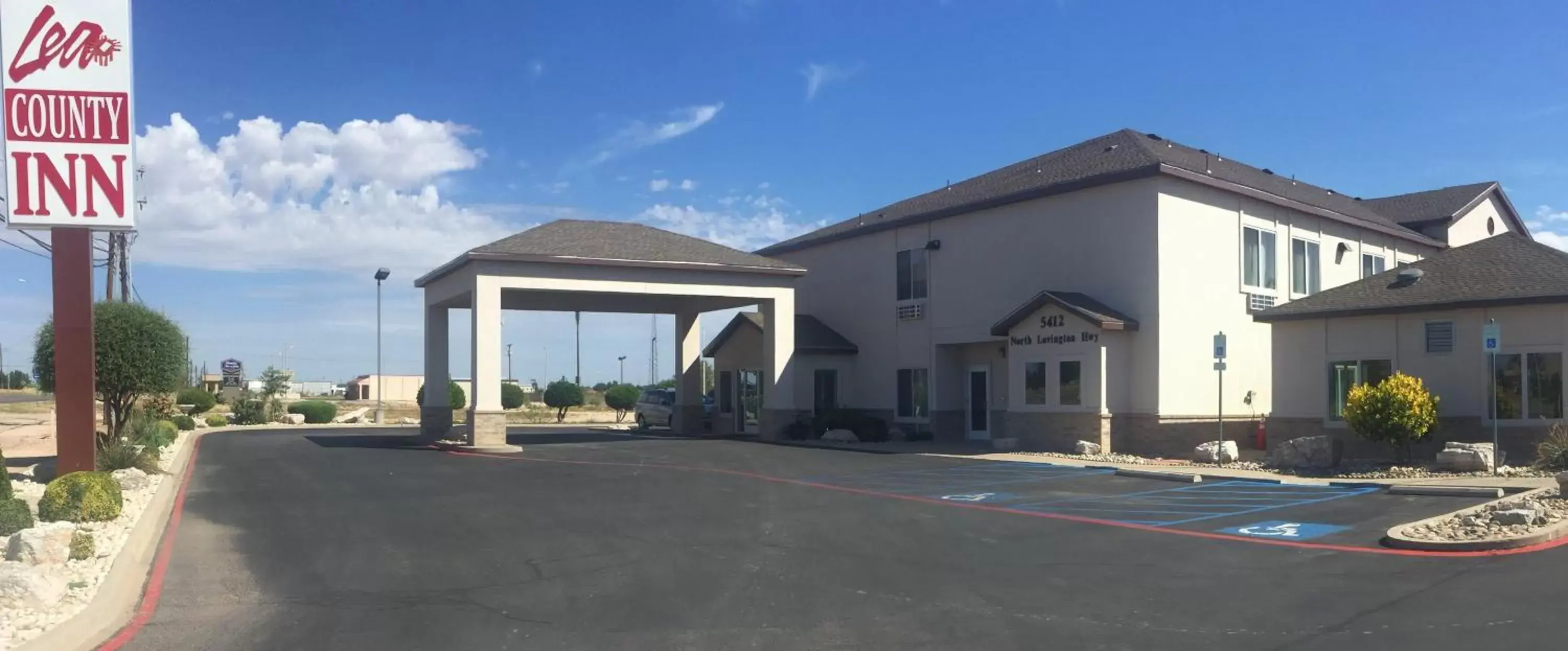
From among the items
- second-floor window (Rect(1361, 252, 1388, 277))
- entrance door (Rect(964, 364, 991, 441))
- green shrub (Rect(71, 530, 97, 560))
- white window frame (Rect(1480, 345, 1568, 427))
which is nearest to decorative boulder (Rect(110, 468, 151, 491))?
green shrub (Rect(71, 530, 97, 560))

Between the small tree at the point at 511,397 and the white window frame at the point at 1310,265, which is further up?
the white window frame at the point at 1310,265

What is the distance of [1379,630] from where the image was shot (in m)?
8.57

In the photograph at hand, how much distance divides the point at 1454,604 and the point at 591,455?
19.8 meters

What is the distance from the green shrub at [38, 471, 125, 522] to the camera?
14.0m

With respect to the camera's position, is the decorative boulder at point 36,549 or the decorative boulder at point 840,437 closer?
the decorative boulder at point 36,549

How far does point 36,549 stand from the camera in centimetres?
1065

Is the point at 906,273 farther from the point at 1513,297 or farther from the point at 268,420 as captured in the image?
the point at 268,420

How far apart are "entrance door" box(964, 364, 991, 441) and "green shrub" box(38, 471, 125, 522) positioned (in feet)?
73.3

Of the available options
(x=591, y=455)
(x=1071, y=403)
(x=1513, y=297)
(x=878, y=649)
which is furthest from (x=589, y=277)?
(x=878, y=649)

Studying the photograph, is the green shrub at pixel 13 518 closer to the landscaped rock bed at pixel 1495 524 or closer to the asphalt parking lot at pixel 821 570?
the asphalt parking lot at pixel 821 570

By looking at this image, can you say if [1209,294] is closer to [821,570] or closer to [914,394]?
[914,394]

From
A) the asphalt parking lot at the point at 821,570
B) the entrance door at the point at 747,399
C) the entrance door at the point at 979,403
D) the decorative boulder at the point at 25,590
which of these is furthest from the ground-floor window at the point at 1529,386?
the decorative boulder at the point at 25,590

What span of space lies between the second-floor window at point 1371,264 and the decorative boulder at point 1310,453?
12964 millimetres

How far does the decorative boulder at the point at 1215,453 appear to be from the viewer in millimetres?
24000
